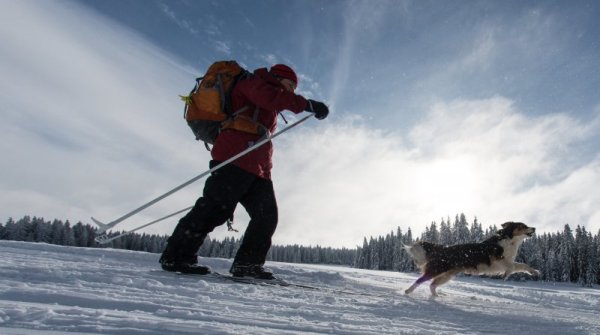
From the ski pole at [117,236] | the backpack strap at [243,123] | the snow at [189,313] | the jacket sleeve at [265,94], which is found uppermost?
the jacket sleeve at [265,94]

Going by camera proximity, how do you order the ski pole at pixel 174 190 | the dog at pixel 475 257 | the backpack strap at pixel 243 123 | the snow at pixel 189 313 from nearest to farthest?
the snow at pixel 189 313 → the ski pole at pixel 174 190 → the backpack strap at pixel 243 123 → the dog at pixel 475 257

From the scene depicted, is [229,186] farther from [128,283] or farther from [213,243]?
[213,243]

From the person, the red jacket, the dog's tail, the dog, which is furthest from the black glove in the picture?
the dog's tail

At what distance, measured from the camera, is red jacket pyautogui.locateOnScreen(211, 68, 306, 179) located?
13.1ft

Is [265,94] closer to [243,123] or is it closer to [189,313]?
[243,123]

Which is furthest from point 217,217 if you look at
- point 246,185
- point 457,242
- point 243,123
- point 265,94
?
point 457,242

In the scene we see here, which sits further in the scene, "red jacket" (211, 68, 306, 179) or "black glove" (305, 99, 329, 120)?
"black glove" (305, 99, 329, 120)

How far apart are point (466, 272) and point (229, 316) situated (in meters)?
7.00

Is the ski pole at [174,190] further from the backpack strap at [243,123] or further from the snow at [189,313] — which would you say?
the snow at [189,313]

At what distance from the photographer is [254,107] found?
4.23 meters

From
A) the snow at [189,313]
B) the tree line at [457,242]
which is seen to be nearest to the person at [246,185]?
the snow at [189,313]

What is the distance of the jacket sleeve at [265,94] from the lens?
3961 mm

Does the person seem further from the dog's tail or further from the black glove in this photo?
the dog's tail

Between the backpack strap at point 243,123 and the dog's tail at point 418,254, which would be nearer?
the backpack strap at point 243,123
